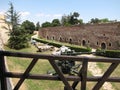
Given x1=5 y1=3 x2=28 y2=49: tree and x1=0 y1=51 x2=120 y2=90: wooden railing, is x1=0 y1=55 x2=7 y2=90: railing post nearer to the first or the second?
x1=0 y1=51 x2=120 y2=90: wooden railing

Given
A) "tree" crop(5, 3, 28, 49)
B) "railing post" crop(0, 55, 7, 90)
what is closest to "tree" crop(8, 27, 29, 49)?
"tree" crop(5, 3, 28, 49)

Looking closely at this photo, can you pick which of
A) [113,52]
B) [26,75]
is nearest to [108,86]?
[26,75]

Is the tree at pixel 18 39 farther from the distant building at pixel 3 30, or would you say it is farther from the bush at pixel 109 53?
the bush at pixel 109 53

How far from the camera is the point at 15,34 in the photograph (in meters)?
25.1

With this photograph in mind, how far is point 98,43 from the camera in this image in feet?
92.6

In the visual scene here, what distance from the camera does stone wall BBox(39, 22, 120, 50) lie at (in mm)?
25391

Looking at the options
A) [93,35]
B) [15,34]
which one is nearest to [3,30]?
[15,34]

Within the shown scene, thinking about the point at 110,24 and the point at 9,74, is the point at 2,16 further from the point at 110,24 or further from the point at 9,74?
the point at 9,74

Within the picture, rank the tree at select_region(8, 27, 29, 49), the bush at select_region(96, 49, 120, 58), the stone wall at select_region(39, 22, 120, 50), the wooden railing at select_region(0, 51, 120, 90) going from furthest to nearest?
the stone wall at select_region(39, 22, 120, 50) < the tree at select_region(8, 27, 29, 49) < the bush at select_region(96, 49, 120, 58) < the wooden railing at select_region(0, 51, 120, 90)

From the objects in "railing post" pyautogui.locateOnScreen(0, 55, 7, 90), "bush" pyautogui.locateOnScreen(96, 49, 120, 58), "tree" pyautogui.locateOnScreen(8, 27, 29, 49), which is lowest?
"bush" pyautogui.locateOnScreen(96, 49, 120, 58)

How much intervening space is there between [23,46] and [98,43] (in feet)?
32.8

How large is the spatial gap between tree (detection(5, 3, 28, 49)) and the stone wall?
30.3 ft

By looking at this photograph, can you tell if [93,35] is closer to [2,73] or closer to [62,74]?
[62,74]

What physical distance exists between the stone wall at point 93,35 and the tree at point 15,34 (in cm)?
924
